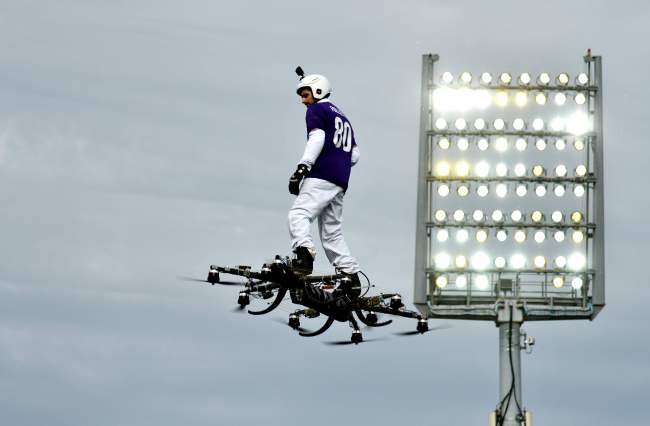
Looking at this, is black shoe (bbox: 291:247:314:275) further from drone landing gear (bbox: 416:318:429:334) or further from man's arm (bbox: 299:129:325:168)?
drone landing gear (bbox: 416:318:429:334)

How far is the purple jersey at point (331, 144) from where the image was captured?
2855 centimetres

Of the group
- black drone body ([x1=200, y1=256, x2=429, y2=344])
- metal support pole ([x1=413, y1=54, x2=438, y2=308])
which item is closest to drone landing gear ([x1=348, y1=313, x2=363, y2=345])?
black drone body ([x1=200, y1=256, x2=429, y2=344])

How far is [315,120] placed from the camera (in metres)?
28.5

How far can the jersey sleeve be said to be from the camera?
28.5 metres

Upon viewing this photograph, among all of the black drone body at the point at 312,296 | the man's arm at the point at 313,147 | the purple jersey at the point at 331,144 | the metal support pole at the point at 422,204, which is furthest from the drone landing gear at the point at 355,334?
the metal support pole at the point at 422,204

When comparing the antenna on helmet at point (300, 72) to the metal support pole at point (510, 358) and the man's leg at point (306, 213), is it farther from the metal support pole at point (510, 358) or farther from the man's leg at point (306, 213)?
the metal support pole at point (510, 358)

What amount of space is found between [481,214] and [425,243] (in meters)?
1.42

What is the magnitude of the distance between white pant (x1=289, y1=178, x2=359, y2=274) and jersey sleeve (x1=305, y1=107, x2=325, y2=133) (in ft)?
2.82

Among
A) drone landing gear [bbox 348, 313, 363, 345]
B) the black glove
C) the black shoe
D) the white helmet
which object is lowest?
drone landing gear [bbox 348, 313, 363, 345]

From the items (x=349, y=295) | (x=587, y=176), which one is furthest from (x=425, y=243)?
(x=349, y=295)

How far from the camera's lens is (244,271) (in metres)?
28.9

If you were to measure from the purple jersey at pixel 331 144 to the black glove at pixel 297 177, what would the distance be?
43 centimetres

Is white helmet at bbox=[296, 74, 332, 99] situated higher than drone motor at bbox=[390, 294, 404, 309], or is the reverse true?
white helmet at bbox=[296, 74, 332, 99]

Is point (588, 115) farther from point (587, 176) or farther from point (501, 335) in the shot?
point (501, 335)
